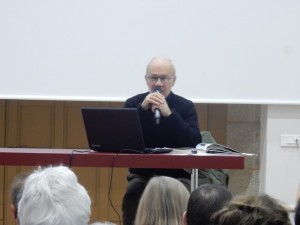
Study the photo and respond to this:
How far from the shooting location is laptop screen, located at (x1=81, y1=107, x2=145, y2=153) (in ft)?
9.18

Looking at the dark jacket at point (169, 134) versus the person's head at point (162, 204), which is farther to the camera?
the dark jacket at point (169, 134)

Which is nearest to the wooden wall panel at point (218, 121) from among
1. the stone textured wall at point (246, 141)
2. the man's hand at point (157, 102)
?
the stone textured wall at point (246, 141)

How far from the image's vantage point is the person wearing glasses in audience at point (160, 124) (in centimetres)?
315

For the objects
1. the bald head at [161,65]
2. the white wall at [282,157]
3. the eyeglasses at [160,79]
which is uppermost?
the bald head at [161,65]

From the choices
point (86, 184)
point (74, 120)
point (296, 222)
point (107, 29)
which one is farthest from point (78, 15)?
point (296, 222)

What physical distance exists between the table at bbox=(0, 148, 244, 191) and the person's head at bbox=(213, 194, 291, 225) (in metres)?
1.26

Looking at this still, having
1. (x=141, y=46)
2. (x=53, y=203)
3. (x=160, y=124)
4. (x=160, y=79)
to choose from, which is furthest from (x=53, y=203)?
(x=141, y=46)

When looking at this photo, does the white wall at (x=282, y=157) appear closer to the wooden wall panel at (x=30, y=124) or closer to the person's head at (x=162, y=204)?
the wooden wall panel at (x=30, y=124)

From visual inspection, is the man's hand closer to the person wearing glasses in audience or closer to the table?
the person wearing glasses in audience

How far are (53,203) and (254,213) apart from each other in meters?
0.54

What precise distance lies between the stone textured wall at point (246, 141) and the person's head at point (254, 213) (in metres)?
3.01

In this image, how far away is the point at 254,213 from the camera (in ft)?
4.83

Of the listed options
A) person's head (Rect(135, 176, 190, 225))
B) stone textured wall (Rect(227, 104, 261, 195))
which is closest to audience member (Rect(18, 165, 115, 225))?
person's head (Rect(135, 176, 190, 225))

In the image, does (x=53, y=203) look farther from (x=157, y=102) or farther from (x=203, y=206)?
(x=157, y=102)
